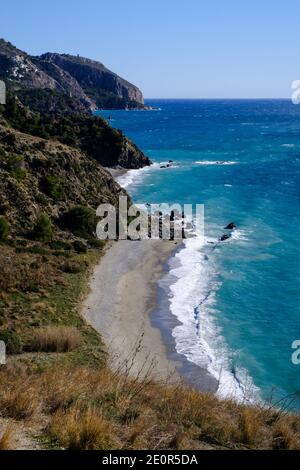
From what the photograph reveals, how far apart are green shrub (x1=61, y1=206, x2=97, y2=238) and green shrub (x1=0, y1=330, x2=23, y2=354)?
71.7 feet

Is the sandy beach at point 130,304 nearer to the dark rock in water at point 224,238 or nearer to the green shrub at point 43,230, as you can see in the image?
the green shrub at point 43,230

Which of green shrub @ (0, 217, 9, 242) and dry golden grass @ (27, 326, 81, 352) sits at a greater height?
green shrub @ (0, 217, 9, 242)

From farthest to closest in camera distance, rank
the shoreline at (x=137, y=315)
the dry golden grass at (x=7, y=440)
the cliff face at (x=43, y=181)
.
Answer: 1. the cliff face at (x=43, y=181)
2. the shoreline at (x=137, y=315)
3. the dry golden grass at (x=7, y=440)

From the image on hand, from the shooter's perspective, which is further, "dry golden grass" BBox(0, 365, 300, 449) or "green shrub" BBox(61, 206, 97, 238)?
"green shrub" BBox(61, 206, 97, 238)

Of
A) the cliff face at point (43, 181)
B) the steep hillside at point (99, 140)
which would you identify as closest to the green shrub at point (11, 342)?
the cliff face at point (43, 181)

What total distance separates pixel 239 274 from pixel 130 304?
11489mm

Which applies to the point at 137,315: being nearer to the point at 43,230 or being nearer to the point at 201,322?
the point at 201,322

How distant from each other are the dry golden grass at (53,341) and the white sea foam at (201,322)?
626cm

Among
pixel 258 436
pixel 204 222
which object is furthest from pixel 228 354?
pixel 204 222

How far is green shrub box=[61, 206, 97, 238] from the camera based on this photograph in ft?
150

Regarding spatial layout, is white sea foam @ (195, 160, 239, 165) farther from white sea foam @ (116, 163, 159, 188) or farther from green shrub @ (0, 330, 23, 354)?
green shrub @ (0, 330, 23, 354)

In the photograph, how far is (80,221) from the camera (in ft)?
152

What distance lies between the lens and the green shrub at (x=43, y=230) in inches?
1617

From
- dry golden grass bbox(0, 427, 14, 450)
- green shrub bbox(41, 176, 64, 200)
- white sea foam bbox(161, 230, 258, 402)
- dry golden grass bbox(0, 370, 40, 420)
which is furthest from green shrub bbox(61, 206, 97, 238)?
dry golden grass bbox(0, 427, 14, 450)
